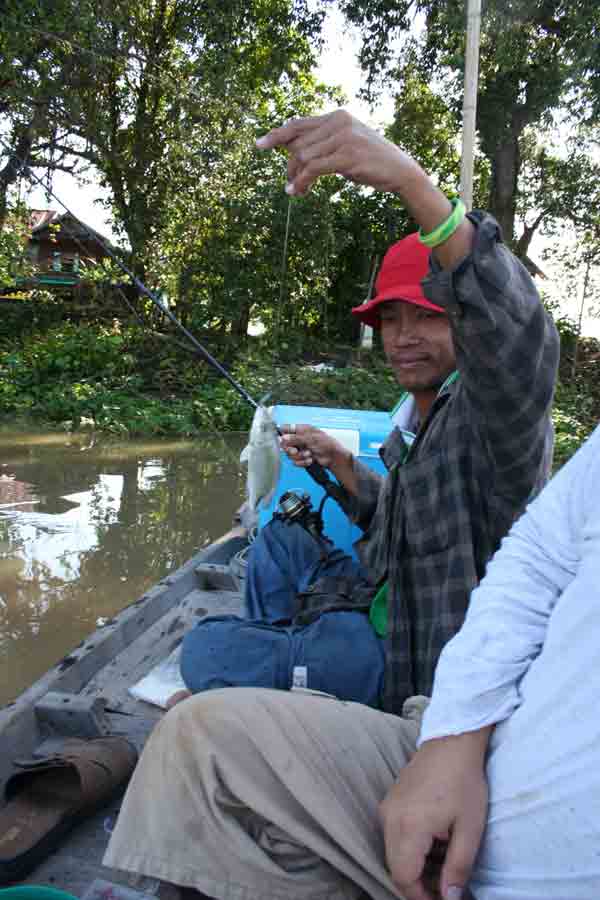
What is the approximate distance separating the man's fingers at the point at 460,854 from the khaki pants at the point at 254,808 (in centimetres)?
14

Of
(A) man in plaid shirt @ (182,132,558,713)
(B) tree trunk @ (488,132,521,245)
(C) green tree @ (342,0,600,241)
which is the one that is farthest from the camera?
(B) tree trunk @ (488,132,521,245)

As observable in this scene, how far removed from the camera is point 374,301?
2.27 m

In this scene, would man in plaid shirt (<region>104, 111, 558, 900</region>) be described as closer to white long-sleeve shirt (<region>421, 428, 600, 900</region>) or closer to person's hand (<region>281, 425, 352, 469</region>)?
white long-sleeve shirt (<region>421, 428, 600, 900</region>)

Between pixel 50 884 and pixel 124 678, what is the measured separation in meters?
1.05

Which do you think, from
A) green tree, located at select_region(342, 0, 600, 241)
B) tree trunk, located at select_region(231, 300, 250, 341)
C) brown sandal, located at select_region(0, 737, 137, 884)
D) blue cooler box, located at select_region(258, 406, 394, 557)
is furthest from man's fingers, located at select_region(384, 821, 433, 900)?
tree trunk, located at select_region(231, 300, 250, 341)

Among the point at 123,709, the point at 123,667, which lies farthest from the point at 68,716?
the point at 123,667

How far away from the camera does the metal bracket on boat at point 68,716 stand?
219 cm

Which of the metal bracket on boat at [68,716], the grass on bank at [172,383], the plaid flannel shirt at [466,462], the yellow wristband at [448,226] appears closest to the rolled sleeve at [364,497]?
the plaid flannel shirt at [466,462]

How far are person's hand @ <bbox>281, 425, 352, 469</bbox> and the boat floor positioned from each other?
991mm

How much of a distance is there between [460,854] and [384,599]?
1089 mm

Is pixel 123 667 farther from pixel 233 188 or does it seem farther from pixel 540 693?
pixel 233 188

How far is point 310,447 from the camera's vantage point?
8.82 ft

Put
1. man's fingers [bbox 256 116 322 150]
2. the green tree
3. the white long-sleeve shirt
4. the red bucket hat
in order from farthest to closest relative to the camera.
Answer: the green tree < the red bucket hat < man's fingers [bbox 256 116 322 150] < the white long-sleeve shirt

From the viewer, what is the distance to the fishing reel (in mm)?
2678
